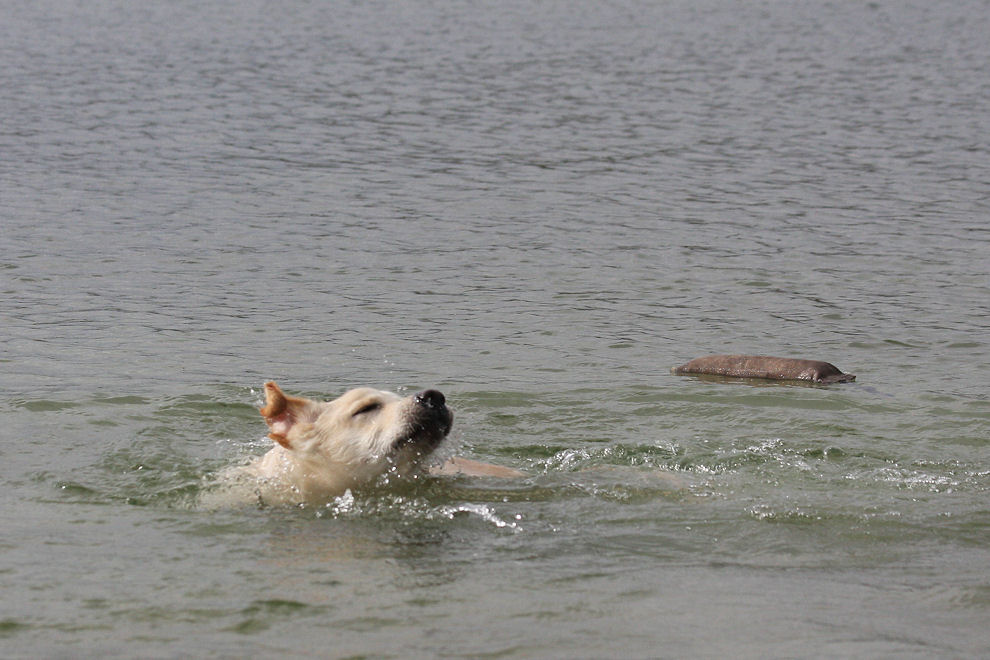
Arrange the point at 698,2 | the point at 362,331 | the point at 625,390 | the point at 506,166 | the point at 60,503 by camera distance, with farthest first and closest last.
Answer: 1. the point at 698,2
2. the point at 506,166
3. the point at 362,331
4. the point at 625,390
5. the point at 60,503

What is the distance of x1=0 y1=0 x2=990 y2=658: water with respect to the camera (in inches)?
293

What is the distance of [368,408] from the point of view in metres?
9.12

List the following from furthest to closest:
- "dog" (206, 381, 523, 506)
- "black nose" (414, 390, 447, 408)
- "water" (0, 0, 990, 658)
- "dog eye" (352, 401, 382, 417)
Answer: "dog eye" (352, 401, 382, 417) → "dog" (206, 381, 523, 506) → "black nose" (414, 390, 447, 408) → "water" (0, 0, 990, 658)

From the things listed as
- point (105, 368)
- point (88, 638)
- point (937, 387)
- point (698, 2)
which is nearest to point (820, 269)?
point (937, 387)

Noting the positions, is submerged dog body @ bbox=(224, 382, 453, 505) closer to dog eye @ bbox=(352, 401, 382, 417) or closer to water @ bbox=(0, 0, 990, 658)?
dog eye @ bbox=(352, 401, 382, 417)

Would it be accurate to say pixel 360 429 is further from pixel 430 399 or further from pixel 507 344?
pixel 507 344

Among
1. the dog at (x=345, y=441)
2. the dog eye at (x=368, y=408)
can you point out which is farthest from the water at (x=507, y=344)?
the dog eye at (x=368, y=408)

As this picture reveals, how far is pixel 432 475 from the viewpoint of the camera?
375 inches

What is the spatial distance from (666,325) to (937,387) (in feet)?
10.2

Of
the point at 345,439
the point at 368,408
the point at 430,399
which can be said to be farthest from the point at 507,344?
the point at 430,399

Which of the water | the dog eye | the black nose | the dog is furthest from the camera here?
the dog eye

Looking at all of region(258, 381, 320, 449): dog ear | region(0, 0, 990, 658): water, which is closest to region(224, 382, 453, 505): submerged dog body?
region(258, 381, 320, 449): dog ear

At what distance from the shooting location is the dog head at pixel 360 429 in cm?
889

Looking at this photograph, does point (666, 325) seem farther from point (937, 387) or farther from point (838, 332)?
point (937, 387)
